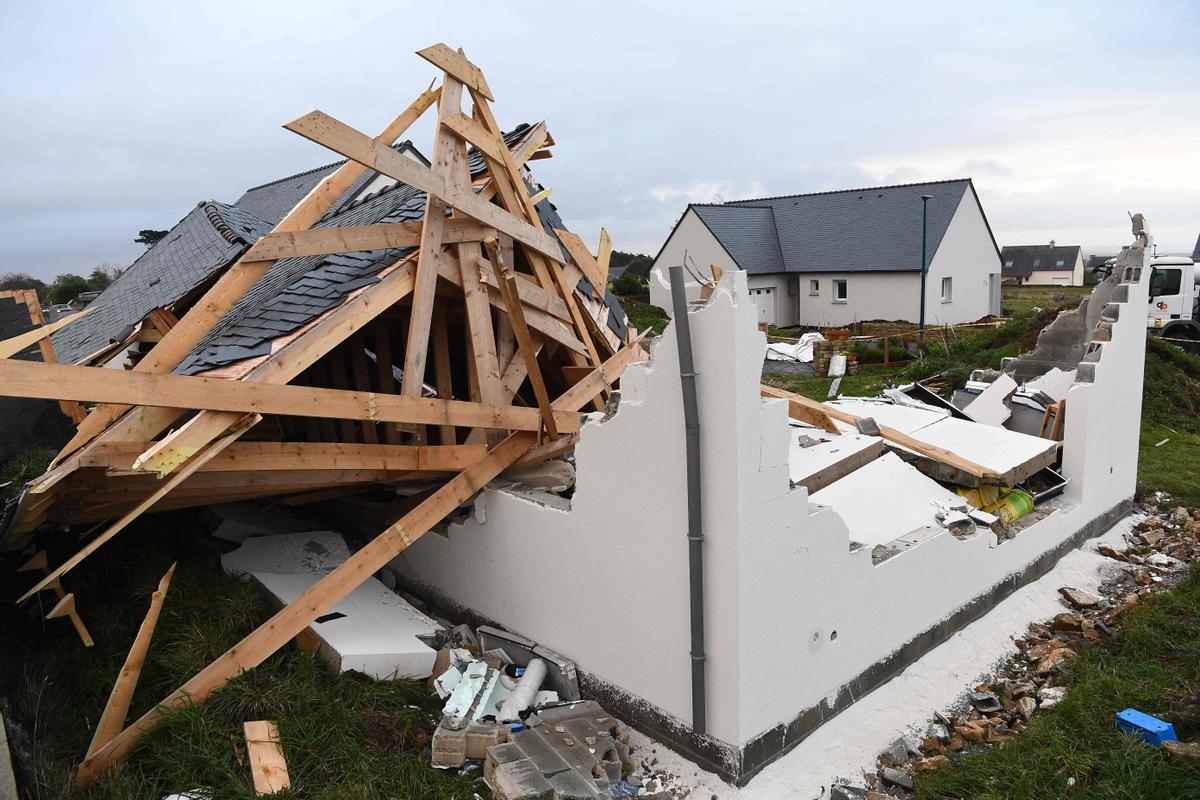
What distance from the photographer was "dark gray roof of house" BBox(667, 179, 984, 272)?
1201 inches

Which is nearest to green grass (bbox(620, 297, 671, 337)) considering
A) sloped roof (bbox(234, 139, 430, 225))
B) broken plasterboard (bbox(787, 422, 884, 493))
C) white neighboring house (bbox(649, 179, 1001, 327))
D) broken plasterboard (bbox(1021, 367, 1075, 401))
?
white neighboring house (bbox(649, 179, 1001, 327))

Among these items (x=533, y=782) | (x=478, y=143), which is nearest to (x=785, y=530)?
(x=533, y=782)

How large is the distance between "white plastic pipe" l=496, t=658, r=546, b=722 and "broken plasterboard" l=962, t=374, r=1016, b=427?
6.76m

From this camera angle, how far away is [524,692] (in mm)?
6184

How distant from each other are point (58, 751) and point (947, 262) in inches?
1236

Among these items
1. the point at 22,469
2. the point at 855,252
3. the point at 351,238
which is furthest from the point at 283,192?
the point at 855,252

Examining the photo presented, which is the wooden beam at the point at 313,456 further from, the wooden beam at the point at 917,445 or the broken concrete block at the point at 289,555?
the wooden beam at the point at 917,445

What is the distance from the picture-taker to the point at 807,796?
5.25 metres

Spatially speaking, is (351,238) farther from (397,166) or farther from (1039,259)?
(1039,259)

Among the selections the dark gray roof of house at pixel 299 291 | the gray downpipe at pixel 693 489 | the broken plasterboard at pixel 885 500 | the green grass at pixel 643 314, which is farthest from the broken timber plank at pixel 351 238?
the green grass at pixel 643 314

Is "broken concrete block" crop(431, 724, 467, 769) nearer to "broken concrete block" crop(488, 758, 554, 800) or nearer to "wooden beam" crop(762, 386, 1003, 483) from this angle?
"broken concrete block" crop(488, 758, 554, 800)

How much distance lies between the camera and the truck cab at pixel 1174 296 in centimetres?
2088

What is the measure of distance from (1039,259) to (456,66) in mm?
69181

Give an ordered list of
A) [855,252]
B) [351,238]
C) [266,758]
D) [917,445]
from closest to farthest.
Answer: [266,758]
[351,238]
[917,445]
[855,252]
